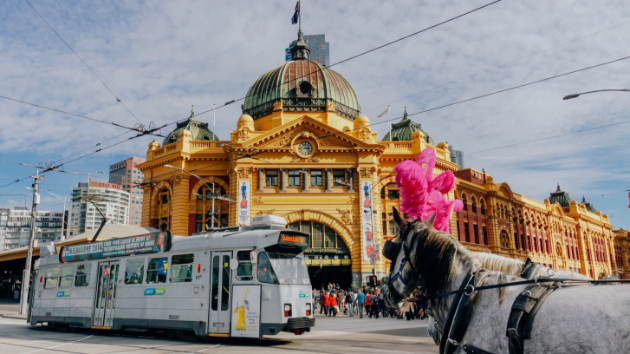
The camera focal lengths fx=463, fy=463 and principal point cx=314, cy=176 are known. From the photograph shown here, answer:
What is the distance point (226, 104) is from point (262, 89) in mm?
31108

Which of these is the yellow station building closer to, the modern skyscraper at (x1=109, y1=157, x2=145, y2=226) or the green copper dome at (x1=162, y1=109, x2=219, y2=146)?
the green copper dome at (x1=162, y1=109, x2=219, y2=146)

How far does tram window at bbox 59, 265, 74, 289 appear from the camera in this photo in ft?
64.3

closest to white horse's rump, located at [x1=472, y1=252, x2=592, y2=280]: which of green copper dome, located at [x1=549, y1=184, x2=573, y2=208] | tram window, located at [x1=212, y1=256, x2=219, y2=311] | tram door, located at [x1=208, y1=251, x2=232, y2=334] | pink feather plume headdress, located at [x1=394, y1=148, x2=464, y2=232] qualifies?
pink feather plume headdress, located at [x1=394, y1=148, x2=464, y2=232]

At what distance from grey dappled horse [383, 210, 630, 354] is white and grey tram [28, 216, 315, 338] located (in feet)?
31.7

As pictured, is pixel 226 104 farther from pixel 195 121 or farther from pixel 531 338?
pixel 195 121

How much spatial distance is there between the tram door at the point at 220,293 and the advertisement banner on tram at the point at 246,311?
0.84 ft

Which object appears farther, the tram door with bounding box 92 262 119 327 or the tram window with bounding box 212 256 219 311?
the tram door with bounding box 92 262 119 327

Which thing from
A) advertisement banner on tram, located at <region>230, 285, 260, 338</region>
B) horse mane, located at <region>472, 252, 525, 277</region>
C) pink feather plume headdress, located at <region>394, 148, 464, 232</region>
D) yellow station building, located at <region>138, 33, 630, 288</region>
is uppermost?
yellow station building, located at <region>138, 33, 630, 288</region>

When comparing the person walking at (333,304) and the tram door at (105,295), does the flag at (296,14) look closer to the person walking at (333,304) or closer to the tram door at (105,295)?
the person walking at (333,304)

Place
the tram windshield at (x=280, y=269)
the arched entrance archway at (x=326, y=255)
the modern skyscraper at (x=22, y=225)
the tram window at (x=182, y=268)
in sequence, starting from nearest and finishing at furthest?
the tram windshield at (x=280, y=269), the tram window at (x=182, y=268), the arched entrance archway at (x=326, y=255), the modern skyscraper at (x=22, y=225)

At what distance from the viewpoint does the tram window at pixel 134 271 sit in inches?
664

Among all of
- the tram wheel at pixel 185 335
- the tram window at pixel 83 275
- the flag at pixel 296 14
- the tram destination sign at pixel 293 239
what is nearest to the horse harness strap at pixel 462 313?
the tram destination sign at pixel 293 239

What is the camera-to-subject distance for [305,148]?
39812 mm

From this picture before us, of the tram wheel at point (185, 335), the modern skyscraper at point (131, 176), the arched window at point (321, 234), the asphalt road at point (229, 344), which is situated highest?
the modern skyscraper at point (131, 176)
